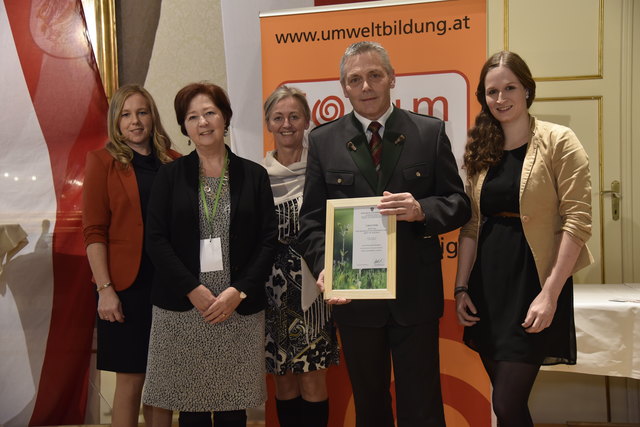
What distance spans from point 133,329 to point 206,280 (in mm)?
559

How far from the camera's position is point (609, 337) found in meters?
2.83

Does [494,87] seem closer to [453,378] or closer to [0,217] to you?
[453,378]

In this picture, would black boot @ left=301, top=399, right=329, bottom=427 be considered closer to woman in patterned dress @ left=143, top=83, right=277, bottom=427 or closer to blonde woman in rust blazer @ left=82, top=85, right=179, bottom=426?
woman in patterned dress @ left=143, top=83, right=277, bottom=427

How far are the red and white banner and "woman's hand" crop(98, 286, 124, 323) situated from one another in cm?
101

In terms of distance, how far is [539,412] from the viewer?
3.71 m

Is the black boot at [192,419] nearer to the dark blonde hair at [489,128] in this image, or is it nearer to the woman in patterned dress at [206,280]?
the woman in patterned dress at [206,280]

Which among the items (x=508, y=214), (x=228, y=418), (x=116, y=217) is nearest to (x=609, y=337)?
(x=508, y=214)

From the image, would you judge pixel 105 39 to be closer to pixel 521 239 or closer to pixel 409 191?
pixel 409 191

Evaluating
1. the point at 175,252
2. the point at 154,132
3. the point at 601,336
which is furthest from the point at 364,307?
the point at 601,336

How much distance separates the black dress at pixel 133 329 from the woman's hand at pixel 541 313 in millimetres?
1591

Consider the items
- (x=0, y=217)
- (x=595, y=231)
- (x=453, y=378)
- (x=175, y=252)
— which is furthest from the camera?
(x=595, y=231)

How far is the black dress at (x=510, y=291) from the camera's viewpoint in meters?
1.94

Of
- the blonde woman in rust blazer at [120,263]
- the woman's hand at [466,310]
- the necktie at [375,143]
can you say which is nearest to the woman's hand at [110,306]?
the blonde woman in rust blazer at [120,263]

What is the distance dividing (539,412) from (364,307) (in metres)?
2.47
